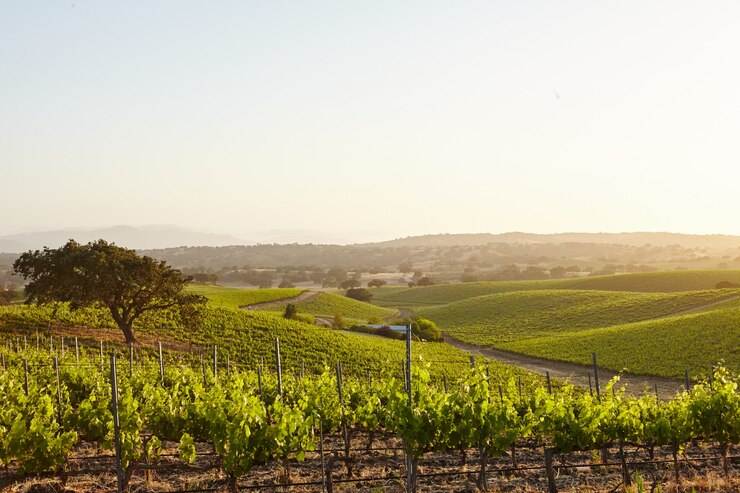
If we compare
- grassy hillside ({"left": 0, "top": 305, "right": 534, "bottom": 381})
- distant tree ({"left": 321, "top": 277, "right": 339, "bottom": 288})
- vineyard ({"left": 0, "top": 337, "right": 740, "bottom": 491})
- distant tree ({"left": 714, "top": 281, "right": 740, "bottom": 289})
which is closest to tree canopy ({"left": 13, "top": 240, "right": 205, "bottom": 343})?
grassy hillside ({"left": 0, "top": 305, "right": 534, "bottom": 381})

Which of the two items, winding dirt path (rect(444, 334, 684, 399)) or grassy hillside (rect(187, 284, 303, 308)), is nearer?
winding dirt path (rect(444, 334, 684, 399))

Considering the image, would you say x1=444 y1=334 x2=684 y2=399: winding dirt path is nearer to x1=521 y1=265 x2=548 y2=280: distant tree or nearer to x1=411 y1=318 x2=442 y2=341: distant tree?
x1=411 y1=318 x2=442 y2=341: distant tree

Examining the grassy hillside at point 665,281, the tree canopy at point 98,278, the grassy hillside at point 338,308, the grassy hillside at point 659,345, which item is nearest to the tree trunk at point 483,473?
the tree canopy at point 98,278

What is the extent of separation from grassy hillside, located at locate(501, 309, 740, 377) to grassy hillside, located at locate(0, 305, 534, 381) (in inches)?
343

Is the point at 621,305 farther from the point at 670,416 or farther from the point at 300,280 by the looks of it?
the point at 300,280

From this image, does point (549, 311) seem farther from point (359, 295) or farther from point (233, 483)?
point (233, 483)

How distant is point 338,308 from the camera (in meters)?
94.3

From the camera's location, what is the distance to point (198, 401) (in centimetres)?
1452

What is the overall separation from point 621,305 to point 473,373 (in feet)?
247

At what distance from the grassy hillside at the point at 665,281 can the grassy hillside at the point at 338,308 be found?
37.0 meters

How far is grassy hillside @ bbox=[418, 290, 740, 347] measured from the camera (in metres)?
74.3

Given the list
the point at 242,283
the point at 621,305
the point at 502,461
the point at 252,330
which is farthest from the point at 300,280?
the point at 502,461

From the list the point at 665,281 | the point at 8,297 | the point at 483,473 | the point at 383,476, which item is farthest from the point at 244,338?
the point at 665,281

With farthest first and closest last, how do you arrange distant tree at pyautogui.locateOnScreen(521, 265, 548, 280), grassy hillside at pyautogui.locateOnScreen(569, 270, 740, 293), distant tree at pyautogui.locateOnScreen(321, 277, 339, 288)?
1. distant tree at pyautogui.locateOnScreen(321, 277, 339, 288)
2. distant tree at pyautogui.locateOnScreen(521, 265, 548, 280)
3. grassy hillside at pyautogui.locateOnScreen(569, 270, 740, 293)
